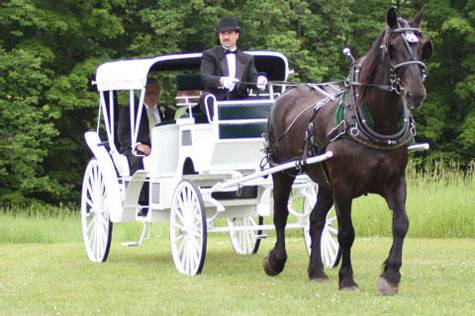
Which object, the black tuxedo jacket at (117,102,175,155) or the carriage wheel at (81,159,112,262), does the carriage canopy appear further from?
the carriage wheel at (81,159,112,262)

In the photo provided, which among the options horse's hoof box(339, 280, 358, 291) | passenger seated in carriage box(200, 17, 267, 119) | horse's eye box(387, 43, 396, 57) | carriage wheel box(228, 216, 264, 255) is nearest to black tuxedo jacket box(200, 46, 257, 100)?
passenger seated in carriage box(200, 17, 267, 119)

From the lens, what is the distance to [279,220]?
459 inches

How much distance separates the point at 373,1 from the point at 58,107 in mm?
9939

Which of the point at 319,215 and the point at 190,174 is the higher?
the point at 190,174

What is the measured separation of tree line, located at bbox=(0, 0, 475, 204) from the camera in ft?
94.5

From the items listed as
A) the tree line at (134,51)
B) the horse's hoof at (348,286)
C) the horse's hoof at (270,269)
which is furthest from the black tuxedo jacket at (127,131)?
the tree line at (134,51)

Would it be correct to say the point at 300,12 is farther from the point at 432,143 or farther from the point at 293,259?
the point at 293,259

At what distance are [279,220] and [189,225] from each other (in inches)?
36.6

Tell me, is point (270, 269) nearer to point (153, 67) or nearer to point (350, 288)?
point (350, 288)

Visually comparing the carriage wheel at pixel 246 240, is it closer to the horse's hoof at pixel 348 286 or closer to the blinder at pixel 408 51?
the horse's hoof at pixel 348 286

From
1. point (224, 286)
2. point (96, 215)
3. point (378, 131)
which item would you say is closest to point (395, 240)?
point (378, 131)

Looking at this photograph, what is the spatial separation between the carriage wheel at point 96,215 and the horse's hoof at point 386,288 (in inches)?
181

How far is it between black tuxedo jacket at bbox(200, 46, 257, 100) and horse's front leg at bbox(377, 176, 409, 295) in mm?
2996

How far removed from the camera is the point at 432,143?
3200cm
